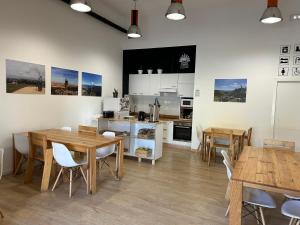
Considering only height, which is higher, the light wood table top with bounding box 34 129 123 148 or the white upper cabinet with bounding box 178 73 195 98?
the white upper cabinet with bounding box 178 73 195 98

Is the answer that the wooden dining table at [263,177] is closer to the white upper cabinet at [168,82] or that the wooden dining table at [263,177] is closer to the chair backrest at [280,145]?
the chair backrest at [280,145]

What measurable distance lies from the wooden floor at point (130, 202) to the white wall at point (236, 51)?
6.42 ft

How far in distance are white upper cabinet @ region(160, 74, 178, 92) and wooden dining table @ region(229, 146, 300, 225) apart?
399 centimetres

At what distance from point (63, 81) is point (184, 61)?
344 centimetres

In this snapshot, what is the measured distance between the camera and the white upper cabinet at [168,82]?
6.56 metres

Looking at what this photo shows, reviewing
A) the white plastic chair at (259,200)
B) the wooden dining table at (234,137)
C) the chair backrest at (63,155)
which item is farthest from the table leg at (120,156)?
the wooden dining table at (234,137)

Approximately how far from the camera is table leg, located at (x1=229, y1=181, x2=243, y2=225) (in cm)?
200

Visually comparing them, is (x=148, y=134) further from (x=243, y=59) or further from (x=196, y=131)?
(x=243, y=59)

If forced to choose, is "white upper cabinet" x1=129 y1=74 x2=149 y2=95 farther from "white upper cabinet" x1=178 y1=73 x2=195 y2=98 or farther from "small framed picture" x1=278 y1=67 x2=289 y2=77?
"small framed picture" x1=278 y1=67 x2=289 y2=77

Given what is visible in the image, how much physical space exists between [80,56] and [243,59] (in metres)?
3.89

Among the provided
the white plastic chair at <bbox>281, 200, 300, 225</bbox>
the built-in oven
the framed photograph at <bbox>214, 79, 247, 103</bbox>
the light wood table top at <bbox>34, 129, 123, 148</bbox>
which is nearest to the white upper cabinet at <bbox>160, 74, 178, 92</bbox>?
the built-in oven

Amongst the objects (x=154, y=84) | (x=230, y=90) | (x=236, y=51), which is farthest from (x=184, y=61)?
(x=230, y=90)

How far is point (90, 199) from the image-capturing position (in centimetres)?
307

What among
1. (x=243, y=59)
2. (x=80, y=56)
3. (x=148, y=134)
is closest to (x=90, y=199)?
(x=148, y=134)
